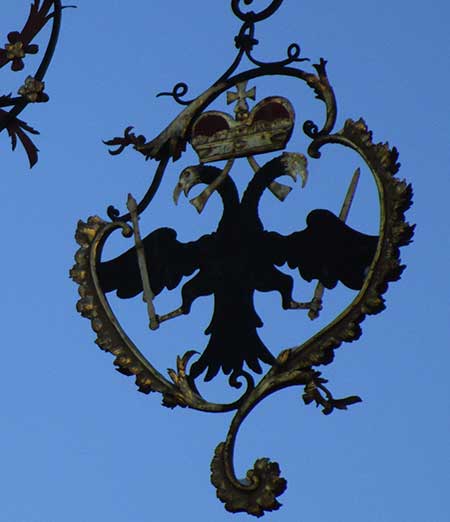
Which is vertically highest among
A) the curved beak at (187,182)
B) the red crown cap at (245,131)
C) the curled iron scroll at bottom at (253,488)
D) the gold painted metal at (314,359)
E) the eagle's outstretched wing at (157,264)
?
the red crown cap at (245,131)

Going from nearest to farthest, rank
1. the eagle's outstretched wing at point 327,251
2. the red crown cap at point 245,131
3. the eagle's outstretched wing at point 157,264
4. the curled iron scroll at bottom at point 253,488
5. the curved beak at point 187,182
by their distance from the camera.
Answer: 1. the curled iron scroll at bottom at point 253,488
2. the eagle's outstretched wing at point 327,251
3. the red crown cap at point 245,131
4. the eagle's outstretched wing at point 157,264
5. the curved beak at point 187,182

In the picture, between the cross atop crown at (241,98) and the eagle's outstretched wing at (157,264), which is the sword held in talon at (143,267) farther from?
the cross atop crown at (241,98)

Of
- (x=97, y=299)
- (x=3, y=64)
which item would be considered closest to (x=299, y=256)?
(x=97, y=299)

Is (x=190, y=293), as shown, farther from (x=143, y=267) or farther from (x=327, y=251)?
(x=327, y=251)

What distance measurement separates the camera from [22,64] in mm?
11961

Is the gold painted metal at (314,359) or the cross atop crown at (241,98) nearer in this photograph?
the gold painted metal at (314,359)

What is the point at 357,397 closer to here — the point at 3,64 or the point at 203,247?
the point at 203,247

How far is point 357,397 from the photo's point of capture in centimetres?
1043

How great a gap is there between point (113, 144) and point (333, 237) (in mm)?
1391

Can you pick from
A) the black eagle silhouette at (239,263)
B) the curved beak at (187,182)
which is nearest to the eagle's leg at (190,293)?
the black eagle silhouette at (239,263)

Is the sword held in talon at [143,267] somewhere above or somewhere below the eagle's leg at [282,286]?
above

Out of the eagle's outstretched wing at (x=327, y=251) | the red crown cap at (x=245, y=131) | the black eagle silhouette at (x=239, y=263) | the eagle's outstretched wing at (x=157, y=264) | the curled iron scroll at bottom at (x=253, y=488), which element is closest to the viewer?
the curled iron scroll at bottom at (x=253, y=488)

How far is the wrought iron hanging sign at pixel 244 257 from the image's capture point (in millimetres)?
10602

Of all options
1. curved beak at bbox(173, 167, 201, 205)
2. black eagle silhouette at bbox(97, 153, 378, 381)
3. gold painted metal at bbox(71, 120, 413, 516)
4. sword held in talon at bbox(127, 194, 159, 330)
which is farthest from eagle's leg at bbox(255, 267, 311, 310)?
Result: curved beak at bbox(173, 167, 201, 205)
